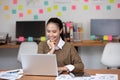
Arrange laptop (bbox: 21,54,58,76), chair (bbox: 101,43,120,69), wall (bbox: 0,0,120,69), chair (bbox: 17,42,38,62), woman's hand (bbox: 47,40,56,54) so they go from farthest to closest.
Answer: wall (bbox: 0,0,120,69)
chair (bbox: 17,42,38,62)
chair (bbox: 101,43,120,69)
woman's hand (bbox: 47,40,56,54)
laptop (bbox: 21,54,58,76)

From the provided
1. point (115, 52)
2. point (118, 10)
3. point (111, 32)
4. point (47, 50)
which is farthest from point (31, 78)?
point (118, 10)

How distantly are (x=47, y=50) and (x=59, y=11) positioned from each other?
187 centimetres

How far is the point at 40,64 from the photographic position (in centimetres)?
193

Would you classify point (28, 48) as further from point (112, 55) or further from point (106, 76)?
point (106, 76)

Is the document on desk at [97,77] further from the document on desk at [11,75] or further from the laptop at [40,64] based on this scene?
the document on desk at [11,75]

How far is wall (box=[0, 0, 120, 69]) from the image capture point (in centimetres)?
412

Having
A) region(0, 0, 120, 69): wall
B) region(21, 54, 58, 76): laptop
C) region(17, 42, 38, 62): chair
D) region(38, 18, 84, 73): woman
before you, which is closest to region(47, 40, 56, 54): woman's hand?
region(38, 18, 84, 73): woman

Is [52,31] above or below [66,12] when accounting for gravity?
below

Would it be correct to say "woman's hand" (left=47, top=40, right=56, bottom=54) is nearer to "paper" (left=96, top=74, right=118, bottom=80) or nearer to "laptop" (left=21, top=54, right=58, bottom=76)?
"laptop" (left=21, top=54, right=58, bottom=76)

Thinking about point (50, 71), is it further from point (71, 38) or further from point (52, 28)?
point (71, 38)

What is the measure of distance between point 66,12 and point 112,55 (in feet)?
4.06

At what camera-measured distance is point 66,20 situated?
4172mm

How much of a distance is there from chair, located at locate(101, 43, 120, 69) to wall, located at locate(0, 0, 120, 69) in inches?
31.6

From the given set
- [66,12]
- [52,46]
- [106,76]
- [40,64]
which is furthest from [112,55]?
[40,64]
